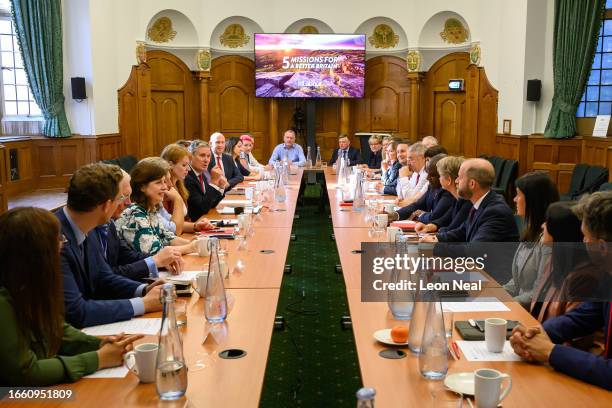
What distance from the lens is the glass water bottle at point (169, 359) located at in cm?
175

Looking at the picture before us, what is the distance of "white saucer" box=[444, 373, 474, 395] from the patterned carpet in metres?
0.63

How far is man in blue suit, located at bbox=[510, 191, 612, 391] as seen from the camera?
191cm

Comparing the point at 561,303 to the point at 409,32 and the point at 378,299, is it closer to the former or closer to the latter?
the point at 378,299

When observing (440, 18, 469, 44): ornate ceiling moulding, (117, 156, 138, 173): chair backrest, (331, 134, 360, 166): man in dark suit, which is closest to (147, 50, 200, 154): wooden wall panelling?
(117, 156, 138, 173): chair backrest

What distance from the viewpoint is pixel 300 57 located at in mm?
12625

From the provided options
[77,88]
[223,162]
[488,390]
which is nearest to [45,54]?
[77,88]

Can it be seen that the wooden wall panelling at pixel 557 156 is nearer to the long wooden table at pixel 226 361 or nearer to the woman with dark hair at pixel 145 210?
the long wooden table at pixel 226 361

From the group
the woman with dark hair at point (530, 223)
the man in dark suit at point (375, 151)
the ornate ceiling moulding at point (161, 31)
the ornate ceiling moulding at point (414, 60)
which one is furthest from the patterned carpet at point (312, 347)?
the ornate ceiling moulding at point (161, 31)

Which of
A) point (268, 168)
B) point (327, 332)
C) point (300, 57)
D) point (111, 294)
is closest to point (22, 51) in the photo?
point (268, 168)

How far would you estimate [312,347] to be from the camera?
427 centimetres

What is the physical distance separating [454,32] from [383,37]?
1.43 meters

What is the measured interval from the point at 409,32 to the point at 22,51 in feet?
23.8

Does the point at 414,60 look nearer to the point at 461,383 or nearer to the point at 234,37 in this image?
the point at 234,37

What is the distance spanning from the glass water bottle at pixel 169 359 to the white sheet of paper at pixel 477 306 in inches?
47.9
